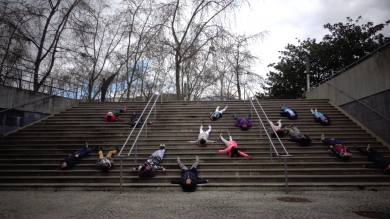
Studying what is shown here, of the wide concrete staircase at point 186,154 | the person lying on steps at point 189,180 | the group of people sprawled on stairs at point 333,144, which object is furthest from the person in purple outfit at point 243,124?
the person lying on steps at point 189,180

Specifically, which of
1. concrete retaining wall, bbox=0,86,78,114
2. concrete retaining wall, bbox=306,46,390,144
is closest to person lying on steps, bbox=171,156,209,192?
concrete retaining wall, bbox=306,46,390,144

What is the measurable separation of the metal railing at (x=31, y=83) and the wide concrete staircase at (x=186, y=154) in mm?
2023

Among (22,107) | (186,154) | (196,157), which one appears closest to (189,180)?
(196,157)

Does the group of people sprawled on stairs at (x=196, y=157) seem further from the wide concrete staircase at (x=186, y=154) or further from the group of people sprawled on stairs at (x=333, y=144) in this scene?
the wide concrete staircase at (x=186, y=154)

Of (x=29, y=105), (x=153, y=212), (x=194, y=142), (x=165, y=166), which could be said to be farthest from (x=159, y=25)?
(x=153, y=212)

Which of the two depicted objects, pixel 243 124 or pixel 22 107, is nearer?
pixel 243 124

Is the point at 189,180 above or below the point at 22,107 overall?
below

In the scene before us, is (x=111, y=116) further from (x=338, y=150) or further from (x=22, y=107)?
(x=338, y=150)

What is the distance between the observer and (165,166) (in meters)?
7.75

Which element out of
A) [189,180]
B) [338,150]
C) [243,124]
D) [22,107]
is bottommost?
[189,180]

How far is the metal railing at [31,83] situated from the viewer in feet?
39.4

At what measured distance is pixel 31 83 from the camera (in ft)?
43.3

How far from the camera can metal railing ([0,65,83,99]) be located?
39.4ft

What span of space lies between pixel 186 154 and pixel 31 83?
9684 millimetres
